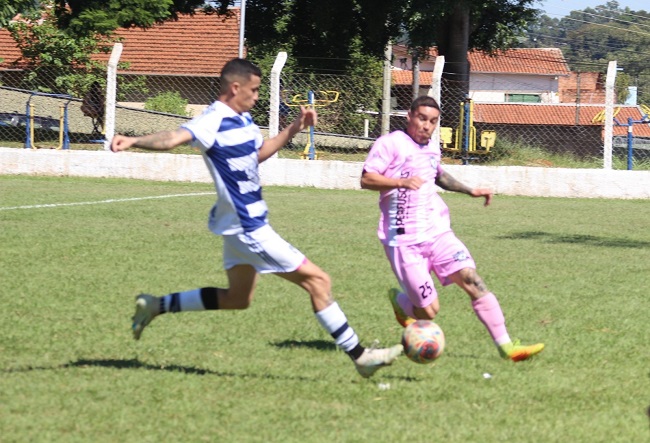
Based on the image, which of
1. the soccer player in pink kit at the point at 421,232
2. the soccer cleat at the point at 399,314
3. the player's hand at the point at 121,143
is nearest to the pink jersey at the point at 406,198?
the soccer player in pink kit at the point at 421,232

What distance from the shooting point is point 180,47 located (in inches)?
1870

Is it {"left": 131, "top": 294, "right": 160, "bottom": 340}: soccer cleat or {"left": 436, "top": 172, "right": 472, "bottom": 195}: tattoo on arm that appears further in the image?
{"left": 436, "top": 172, "right": 472, "bottom": 195}: tattoo on arm

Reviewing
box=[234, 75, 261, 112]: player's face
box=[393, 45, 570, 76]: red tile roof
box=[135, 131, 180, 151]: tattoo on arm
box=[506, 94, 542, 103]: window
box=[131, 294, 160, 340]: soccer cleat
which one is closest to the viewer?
box=[135, 131, 180, 151]: tattoo on arm

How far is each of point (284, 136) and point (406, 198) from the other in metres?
0.95

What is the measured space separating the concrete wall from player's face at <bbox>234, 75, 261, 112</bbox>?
14828 mm

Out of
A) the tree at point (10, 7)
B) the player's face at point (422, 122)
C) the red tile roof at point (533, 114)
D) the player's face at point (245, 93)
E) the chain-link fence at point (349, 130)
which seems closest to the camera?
the player's face at point (245, 93)

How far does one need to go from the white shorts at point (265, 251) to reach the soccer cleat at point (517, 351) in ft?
4.89

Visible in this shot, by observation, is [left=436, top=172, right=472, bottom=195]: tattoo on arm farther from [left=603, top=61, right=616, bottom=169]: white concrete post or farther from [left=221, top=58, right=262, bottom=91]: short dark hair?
[left=603, top=61, right=616, bottom=169]: white concrete post

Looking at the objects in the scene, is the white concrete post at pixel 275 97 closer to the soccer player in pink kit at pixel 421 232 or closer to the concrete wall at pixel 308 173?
the concrete wall at pixel 308 173

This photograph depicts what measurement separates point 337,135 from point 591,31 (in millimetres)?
109141

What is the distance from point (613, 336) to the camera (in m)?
7.66

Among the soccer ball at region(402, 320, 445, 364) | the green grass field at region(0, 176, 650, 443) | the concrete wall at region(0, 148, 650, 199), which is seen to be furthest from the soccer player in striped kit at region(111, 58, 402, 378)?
the concrete wall at region(0, 148, 650, 199)

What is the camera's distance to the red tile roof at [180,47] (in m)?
45.3

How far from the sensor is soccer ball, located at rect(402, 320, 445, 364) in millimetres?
6250
